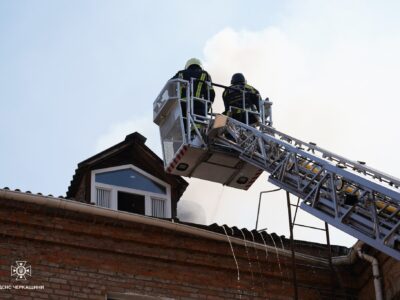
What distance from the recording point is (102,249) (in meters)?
13.7

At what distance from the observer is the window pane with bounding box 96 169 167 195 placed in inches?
613

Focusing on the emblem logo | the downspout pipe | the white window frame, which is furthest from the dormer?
the downspout pipe

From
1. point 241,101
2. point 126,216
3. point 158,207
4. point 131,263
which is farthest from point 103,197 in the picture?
point 241,101

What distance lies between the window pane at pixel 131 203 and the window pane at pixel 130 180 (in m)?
0.16

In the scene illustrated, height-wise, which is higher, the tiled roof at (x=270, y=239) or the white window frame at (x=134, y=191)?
the white window frame at (x=134, y=191)

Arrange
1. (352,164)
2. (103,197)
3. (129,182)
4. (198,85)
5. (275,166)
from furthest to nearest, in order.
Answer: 1. (198,85)
2. (129,182)
3. (103,197)
4. (275,166)
5. (352,164)

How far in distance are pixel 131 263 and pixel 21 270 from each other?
164 cm

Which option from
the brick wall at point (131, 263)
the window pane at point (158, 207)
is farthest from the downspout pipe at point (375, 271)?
the window pane at point (158, 207)

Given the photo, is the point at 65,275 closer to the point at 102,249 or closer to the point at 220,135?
the point at 102,249

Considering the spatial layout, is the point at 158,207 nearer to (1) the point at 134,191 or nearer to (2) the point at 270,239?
(1) the point at 134,191

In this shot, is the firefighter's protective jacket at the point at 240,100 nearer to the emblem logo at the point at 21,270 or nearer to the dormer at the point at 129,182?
the dormer at the point at 129,182

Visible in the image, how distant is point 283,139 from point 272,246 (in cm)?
180

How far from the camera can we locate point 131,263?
45.4 feet

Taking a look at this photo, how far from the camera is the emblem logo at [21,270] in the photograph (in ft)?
42.5
